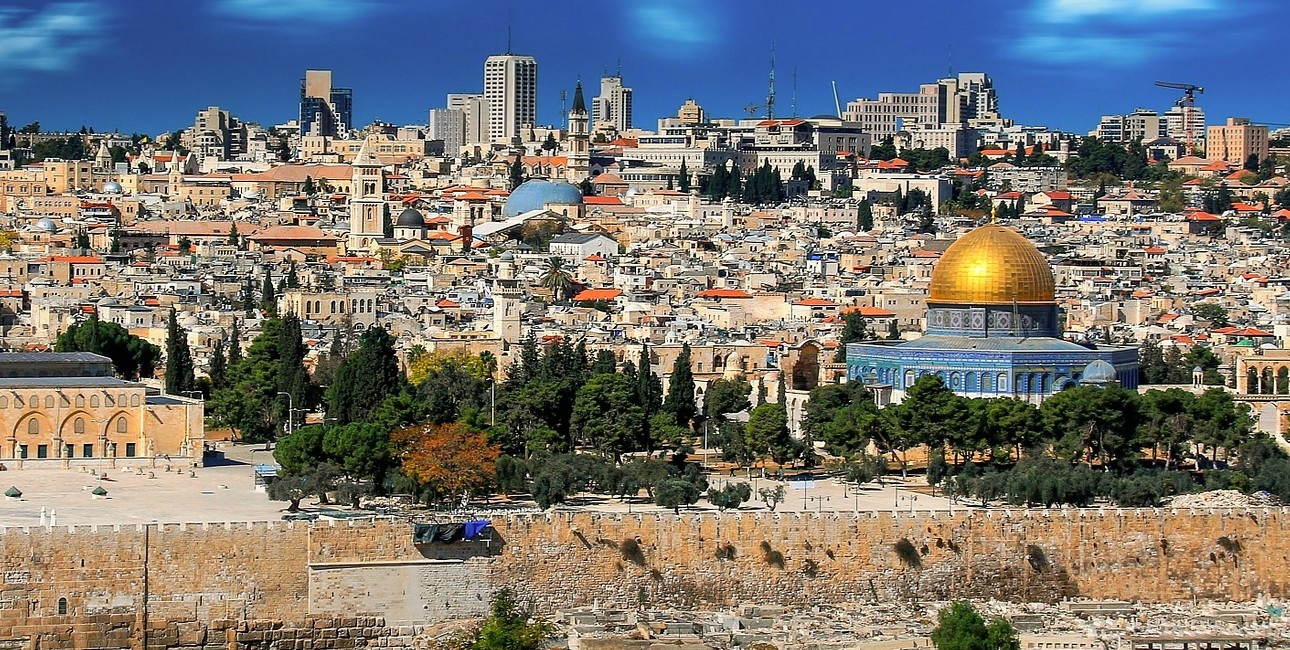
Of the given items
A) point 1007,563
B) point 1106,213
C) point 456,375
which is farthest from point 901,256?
point 1007,563

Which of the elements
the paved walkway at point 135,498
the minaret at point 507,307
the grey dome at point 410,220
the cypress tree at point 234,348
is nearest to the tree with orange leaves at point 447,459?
the paved walkway at point 135,498

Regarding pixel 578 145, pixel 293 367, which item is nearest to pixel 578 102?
pixel 578 145

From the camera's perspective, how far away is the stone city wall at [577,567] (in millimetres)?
27234

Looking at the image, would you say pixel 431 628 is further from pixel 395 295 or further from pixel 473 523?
pixel 395 295

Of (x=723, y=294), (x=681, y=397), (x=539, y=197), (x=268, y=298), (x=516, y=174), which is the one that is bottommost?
(x=681, y=397)

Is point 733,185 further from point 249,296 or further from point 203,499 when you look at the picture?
point 203,499

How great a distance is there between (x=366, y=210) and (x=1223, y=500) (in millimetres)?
54777

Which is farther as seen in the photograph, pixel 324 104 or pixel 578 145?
pixel 324 104

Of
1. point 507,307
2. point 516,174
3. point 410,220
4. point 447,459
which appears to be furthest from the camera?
point 516,174

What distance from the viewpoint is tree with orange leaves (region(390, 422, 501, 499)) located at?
3312 cm

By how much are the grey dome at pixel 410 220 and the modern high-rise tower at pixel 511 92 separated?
6768cm

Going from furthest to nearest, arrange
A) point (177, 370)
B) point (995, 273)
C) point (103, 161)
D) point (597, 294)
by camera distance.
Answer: point (103, 161), point (597, 294), point (995, 273), point (177, 370)

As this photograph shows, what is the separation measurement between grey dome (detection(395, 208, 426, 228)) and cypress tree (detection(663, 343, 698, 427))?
43.1 metres

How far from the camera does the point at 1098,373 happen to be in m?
43.4
